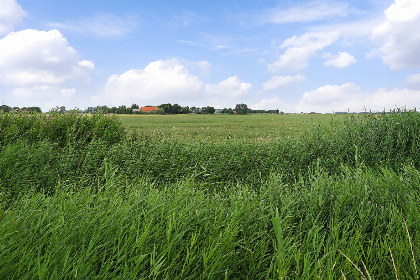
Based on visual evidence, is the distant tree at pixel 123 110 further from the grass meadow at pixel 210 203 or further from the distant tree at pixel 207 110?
the grass meadow at pixel 210 203

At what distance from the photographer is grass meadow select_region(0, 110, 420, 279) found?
6.65ft

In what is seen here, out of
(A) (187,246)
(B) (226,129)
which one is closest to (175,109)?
(B) (226,129)

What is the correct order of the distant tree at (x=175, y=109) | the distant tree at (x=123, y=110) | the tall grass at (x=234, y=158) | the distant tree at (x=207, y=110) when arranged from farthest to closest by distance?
the distant tree at (x=207, y=110) < the distant tree at (x=175, y=109) < the distant tree at (x=123, y=110) < the tall grass at (x=234, y=158)

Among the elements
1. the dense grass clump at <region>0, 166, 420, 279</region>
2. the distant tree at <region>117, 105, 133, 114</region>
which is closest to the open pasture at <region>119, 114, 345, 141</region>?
the dense grass clump at <region>0, 166, 420, 279</region>

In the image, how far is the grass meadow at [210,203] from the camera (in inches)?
79.8

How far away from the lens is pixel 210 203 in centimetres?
338

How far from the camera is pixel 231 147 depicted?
23.2 feet

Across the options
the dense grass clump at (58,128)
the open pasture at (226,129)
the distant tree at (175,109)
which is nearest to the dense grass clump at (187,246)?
the open pasture at (226,129)

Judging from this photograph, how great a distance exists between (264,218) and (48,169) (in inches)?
208

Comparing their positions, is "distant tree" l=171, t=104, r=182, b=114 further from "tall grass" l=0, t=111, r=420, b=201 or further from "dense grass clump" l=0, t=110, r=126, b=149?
"tall grass" l=0, t=111, r=420, b=201

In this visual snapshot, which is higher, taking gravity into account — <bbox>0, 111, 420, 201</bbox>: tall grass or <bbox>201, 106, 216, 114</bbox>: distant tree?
<bbox>201, 106, 216, 114</bbox>: distant tree

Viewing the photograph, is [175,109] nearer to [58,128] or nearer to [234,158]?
[58,128]

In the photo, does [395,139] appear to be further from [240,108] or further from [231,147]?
[240,108]

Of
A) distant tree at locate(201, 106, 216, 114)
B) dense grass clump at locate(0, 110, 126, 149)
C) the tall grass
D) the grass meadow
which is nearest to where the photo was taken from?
the grass meadow
